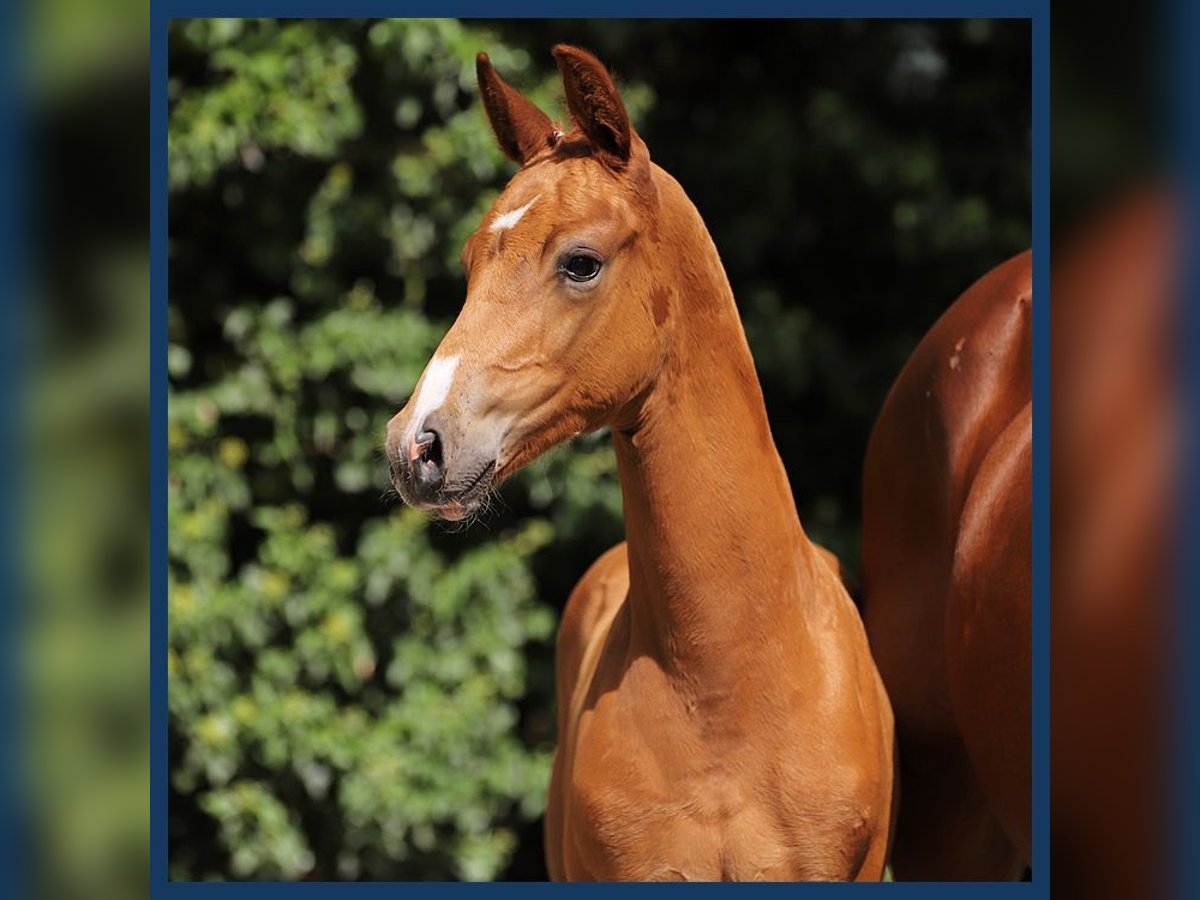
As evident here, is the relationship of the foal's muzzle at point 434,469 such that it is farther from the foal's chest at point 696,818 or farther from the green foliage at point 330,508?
the green foliage at point 330,508

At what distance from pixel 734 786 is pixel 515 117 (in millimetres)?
1049

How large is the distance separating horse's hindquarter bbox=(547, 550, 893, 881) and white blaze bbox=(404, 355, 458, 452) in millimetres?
583

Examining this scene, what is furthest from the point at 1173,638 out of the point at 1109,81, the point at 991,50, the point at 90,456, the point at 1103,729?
the point at 991,50

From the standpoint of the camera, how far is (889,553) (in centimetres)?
269

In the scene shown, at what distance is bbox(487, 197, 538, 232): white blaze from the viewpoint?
6.43ft

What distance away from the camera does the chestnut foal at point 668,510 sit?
6.39 feet

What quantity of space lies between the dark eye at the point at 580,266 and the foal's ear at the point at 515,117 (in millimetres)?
247

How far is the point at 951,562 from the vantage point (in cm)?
254

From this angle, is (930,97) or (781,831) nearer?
A: (781,831)

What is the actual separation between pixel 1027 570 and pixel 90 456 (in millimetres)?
1596

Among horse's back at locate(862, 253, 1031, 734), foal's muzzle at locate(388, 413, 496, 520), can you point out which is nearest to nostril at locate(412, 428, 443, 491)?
foal's muzzle at locate(388, 413, 496, 520)

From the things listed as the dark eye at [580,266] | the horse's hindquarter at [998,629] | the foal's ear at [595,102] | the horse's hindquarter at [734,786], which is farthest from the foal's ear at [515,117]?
the horse's hindquarter at [998,629]

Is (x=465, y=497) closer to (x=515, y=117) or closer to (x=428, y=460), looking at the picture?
(x=428, y=460)

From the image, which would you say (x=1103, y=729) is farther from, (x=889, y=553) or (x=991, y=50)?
(x=991, y=50)
